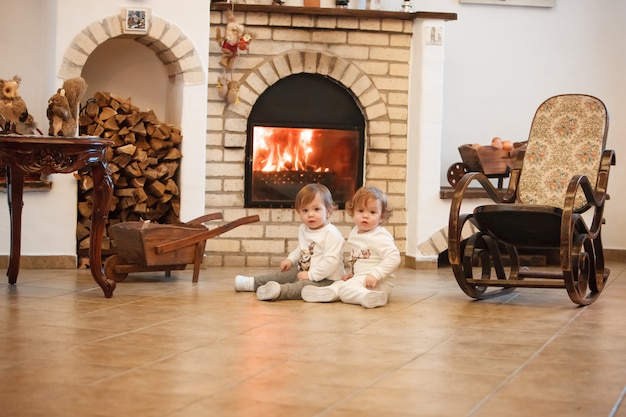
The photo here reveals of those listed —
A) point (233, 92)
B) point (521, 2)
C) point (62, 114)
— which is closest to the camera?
point (62, 114)

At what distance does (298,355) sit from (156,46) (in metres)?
3.93

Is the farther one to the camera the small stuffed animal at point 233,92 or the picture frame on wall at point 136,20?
the small stuffed animal at point 233,92

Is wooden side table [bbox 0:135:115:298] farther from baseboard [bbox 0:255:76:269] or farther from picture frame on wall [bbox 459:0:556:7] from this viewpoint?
picture frame on wall [bbox 459:0:556:7]

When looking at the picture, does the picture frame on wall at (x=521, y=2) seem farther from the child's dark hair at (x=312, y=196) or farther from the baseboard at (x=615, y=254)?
the child's dark hair at (x=312, y=196)

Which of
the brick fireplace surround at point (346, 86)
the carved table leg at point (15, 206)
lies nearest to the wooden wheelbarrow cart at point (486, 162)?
→ the brick fireplace surround at point (346, 86)

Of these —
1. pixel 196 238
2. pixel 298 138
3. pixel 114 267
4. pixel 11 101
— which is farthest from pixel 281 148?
pixel 11 101

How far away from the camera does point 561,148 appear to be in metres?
6.11

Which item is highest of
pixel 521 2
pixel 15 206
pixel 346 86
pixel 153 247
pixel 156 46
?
pixel 521 2

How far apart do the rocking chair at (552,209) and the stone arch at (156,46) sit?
2398 mm

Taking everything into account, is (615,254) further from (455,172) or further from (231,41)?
(231,41)

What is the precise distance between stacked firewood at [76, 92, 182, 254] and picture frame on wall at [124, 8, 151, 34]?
51 centimetres

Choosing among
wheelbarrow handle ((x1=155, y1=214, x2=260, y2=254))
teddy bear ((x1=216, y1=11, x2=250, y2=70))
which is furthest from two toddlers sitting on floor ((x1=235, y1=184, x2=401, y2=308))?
teddy bear ((x1=216, y1=11, x2=250, y2=70))

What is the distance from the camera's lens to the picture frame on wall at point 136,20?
6.86 metres

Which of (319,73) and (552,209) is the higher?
(319,73)
